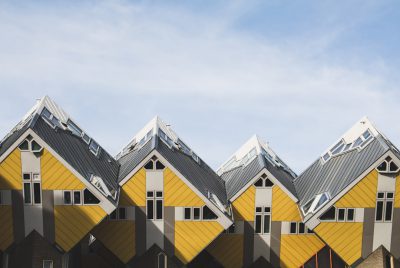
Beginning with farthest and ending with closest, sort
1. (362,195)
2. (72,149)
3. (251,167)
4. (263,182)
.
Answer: (251,167) → (263,182) → (72,149) → (362,195)

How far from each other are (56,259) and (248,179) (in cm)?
1702

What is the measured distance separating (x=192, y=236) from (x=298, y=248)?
381 inches

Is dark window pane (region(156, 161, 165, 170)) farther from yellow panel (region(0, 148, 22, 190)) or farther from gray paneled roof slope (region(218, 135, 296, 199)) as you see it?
yellow panel (region(0, 148, 22, 190))

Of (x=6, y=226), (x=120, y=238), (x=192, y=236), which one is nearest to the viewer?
(x=6, y=226)

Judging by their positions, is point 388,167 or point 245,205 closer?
point 388,167

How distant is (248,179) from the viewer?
38.1 metres

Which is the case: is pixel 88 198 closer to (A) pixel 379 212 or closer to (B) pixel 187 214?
(B) pixel 187 214

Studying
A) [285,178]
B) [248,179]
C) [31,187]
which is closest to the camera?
[31,187]

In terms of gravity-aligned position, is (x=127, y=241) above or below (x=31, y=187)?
below

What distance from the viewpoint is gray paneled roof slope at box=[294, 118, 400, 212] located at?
35.2 m

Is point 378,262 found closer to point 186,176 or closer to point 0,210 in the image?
point 186,176

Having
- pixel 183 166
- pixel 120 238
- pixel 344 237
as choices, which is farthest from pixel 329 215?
pixel 120 238

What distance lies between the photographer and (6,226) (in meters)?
34.3

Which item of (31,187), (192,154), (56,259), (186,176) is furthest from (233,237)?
(31,187)
